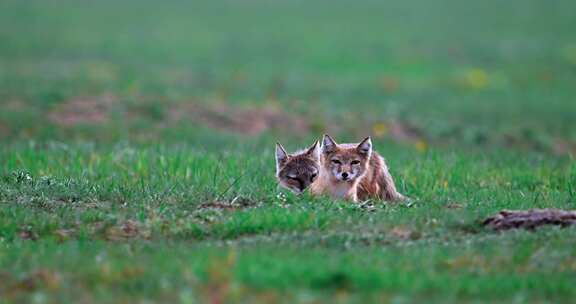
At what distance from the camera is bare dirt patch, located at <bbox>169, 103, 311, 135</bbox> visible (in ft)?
71.9

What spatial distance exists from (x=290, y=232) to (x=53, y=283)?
2769 millimetres

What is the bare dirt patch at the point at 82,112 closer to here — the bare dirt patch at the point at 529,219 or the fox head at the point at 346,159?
the fox head at the point at 346,159

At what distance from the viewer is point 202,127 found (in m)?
21.3

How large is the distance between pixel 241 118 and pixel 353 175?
10113 mm

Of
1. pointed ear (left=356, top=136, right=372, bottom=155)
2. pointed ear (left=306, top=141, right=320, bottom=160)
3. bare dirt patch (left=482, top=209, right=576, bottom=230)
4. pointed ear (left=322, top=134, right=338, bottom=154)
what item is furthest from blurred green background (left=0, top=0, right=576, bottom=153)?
bare dirt patch (left=482, top=209, right=576, bottom=230)

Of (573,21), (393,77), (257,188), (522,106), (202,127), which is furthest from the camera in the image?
(573,21)

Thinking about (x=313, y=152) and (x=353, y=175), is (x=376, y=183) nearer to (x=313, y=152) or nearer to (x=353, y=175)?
(x=353, y=175)

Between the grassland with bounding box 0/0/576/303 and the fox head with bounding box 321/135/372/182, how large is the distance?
0.74 m

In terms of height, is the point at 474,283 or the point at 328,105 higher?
the point at 474,283

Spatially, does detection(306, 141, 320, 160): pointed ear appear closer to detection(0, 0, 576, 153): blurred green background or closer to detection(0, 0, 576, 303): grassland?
detection(0, 0, 576, 303): grassland

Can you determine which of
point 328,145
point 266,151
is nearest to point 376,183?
point 328,145

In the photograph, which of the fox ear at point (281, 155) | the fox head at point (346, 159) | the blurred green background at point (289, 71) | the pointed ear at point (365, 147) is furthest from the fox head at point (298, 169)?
the blurred green background at point (289, 71)

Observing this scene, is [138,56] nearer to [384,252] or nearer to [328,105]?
[328,105]

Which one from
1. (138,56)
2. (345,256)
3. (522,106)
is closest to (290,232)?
(345,256)
